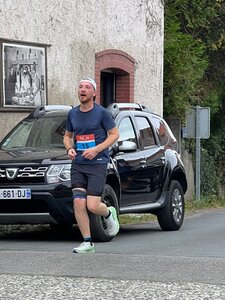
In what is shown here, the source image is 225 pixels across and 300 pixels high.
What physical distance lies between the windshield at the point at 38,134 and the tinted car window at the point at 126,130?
0.80 m

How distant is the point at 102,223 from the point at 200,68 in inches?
497

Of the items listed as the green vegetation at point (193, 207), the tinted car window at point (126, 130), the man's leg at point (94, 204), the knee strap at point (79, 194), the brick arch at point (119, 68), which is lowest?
the green vegetation at point (193, 207)

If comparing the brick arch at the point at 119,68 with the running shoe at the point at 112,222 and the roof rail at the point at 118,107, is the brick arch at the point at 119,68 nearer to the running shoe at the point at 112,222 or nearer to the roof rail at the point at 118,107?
the roof rail at the point at 118,107

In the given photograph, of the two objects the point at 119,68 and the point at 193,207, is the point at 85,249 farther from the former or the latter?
the point at 193,207

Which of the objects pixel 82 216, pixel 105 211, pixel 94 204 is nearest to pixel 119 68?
pixel 105 211

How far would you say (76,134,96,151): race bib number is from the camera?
35.6ft

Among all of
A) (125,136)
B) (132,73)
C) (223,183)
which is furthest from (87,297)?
(223,183)

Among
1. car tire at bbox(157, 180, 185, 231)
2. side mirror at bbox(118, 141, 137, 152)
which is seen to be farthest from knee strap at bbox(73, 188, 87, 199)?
car tire at bbox(157, 180, 185, 231)

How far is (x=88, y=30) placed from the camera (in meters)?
19.7

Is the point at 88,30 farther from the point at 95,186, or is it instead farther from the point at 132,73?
the point at 95,186

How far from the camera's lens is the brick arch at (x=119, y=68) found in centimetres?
2010

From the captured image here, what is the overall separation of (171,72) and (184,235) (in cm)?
1023

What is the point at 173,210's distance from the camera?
14.8 meters

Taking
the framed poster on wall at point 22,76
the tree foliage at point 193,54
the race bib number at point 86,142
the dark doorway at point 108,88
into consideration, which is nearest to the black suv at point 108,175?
the race bib number at point 86,142
